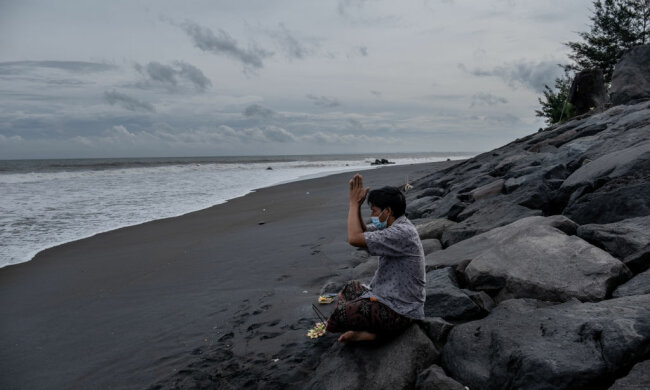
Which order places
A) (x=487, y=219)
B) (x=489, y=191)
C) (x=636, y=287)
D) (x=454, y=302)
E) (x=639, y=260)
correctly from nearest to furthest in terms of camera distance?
1. (x=636, y=287)
2. (x=639, y=260)
3. (x=454, y=302)
4. (x=487, y=219)
5. (x=489, y=191)

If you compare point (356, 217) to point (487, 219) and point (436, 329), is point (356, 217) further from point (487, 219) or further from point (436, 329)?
point (487, 219)

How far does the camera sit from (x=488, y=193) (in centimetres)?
775

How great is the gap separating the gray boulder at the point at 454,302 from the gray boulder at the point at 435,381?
739mm

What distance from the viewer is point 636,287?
10.6ft

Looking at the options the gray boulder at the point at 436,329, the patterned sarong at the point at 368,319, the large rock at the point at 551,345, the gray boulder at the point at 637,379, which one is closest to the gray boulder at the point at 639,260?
the large rock at the point at 551,345

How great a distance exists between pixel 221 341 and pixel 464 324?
2413 mm

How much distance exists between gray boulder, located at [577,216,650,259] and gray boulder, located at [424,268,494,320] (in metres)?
1.22

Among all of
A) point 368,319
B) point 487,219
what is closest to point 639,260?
point 368,319

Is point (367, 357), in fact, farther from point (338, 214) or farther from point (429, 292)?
point (338, 214)

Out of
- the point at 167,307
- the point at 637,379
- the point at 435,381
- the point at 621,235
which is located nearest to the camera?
the point at 637,379

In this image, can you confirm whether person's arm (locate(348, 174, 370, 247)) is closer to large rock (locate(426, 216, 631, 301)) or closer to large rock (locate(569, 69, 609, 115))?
large rock (locate(426, 216, 631, 301))

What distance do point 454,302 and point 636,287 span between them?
1.34 meters

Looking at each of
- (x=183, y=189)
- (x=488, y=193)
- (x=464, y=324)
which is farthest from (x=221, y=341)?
(x=183, y=189)

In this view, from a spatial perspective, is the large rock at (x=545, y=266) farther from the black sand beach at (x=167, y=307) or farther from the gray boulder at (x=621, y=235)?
the black sand beach at (x=167, y=307)
